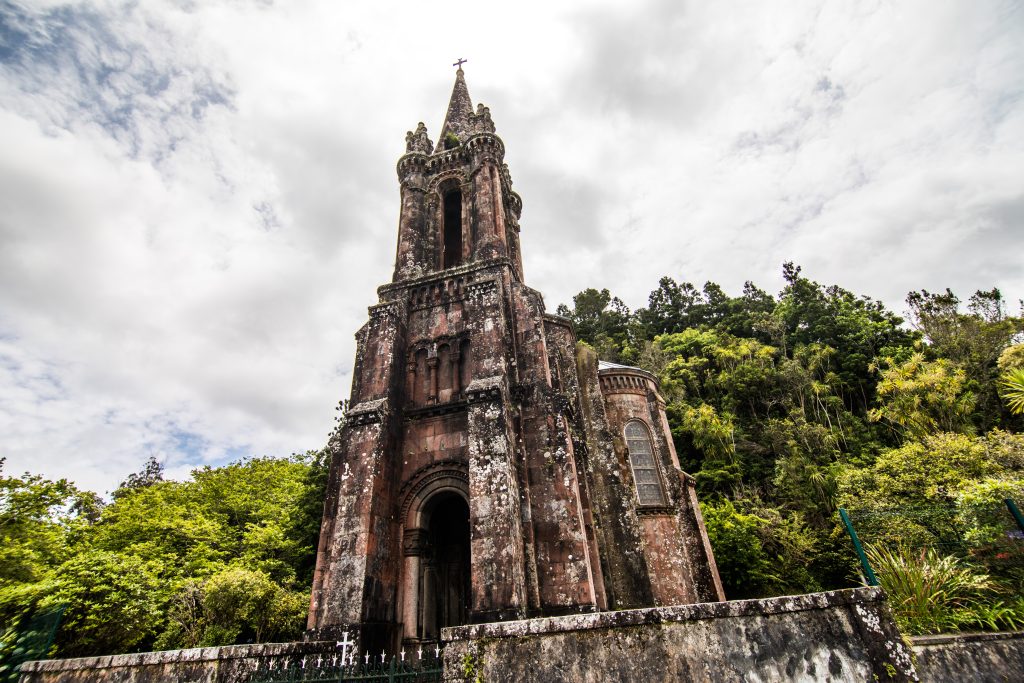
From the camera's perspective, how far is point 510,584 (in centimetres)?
852

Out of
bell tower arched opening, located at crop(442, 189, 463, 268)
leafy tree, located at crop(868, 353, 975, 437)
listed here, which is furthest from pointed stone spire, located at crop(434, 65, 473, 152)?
leafy tree, located at crop(868, 353, 975, 437)

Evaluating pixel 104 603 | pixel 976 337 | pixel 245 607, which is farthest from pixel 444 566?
pixel 976 337

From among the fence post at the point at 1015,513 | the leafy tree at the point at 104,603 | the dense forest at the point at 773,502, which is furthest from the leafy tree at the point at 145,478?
the fence post at the point at 1015,513

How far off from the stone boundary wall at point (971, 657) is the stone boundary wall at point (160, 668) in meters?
8.34

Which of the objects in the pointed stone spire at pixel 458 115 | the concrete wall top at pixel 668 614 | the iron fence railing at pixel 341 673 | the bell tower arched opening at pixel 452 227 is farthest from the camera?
the pointed stone spire at pixel 458 115

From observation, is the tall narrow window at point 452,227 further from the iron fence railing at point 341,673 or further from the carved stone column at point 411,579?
the iron fence railing at point 341,673

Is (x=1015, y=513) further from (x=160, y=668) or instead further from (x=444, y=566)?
(x=444, y=566)

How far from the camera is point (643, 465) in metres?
17.8

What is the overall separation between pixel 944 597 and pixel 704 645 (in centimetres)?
457

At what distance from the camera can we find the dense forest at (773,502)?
6773mm

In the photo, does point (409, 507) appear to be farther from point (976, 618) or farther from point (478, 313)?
point (976, 618)

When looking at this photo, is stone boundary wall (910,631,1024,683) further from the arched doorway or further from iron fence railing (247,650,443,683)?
the arched doorway

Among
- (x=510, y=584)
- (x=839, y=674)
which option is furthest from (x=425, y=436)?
(x=839, y=674)

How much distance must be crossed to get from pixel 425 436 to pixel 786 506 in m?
23.0
